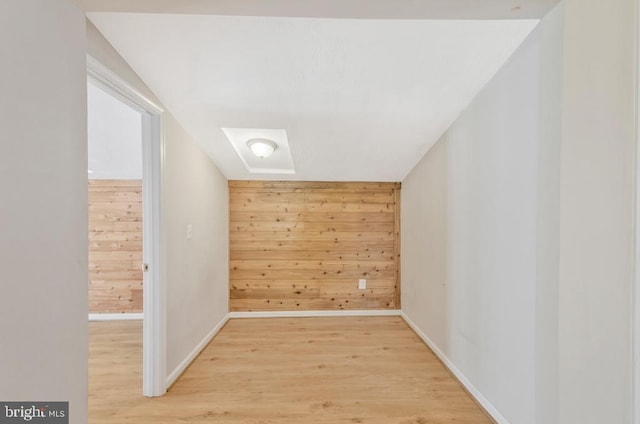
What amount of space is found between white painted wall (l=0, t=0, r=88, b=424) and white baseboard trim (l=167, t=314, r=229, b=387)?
3.66 feet

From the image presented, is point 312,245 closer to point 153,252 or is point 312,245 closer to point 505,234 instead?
Answer: point 153,252

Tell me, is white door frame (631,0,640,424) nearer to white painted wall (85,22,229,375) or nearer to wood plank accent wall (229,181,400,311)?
white painted wall (85,22,229,375)

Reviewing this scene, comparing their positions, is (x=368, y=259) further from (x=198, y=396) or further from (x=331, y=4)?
(x=331, y=4)

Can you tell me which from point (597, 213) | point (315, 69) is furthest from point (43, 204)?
point (597, 213)

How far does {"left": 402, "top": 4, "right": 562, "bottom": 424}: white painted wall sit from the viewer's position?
36.3 inches

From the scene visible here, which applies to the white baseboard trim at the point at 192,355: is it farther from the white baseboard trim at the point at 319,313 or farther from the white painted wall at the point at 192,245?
the white baseboard trim at the point at 319,313

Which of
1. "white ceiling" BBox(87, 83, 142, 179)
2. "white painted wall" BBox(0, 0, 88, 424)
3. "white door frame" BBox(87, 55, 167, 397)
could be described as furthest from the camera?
"white ceiling" BBox(87, 83, 142, 179)

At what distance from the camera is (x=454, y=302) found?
2092 mm

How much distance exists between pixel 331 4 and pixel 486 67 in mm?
1098

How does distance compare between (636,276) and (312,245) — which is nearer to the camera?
(636,276)

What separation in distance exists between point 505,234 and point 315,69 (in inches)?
55.1

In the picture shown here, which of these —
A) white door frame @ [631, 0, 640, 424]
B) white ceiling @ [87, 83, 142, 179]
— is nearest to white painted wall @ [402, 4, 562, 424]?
white door frame @ [631, 0, 640, 424]

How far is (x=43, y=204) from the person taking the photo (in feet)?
2.63

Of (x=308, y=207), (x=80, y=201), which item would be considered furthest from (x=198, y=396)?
(x=308, y=207)
